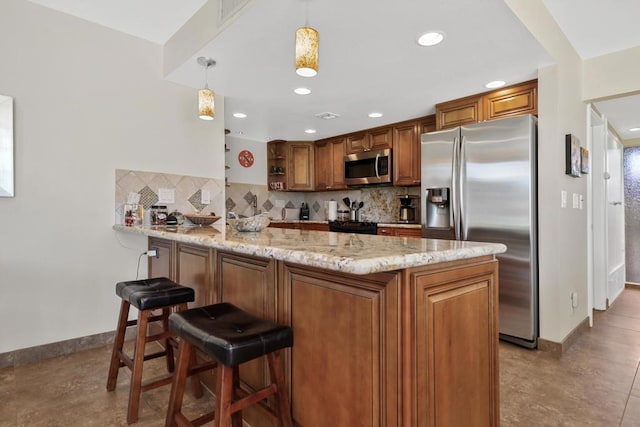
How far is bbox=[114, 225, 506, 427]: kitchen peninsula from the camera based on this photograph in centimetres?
97

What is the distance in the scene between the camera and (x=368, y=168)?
4621mm

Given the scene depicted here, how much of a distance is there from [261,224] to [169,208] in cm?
148

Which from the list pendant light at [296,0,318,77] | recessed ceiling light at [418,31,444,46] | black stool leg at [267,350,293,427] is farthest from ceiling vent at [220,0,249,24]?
black stool leg at [267,350,293,427]

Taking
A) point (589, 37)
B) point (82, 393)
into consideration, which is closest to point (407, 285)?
point (82, 393)

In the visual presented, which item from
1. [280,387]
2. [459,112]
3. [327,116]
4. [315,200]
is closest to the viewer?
[280,387]

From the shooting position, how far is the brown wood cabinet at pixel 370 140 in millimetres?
4453

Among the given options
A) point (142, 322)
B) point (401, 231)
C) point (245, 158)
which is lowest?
point (142, 322)

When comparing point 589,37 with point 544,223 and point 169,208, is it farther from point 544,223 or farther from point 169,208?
point 169,208

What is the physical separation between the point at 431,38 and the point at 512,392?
2.21 metres

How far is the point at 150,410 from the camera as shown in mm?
1748

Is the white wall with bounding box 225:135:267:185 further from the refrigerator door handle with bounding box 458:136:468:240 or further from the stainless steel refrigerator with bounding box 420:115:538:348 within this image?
the refrigerator door handle with bounding box 458:136:468:240

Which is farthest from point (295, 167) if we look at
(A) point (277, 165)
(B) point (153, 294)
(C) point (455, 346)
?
(C) point (455, 346)

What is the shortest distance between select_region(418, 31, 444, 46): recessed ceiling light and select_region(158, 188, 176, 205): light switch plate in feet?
7.71

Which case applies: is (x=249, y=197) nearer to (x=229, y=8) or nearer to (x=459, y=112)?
(x=459, y=112)
